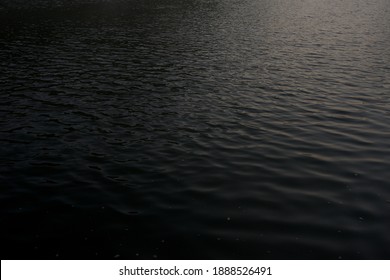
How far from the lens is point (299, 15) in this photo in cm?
8675

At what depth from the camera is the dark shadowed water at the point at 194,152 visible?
1462 cm

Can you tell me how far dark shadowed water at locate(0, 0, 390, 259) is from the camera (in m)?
14.6

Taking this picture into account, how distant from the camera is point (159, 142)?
22812 mm

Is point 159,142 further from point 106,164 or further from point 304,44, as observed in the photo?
point 304,44

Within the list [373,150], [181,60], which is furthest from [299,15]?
[373,150]

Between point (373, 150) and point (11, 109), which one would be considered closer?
point (373, 150)

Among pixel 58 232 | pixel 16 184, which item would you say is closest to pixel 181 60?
pixel 16 184

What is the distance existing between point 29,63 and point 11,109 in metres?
15.7

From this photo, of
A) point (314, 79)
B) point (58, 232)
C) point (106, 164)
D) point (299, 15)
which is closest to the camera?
point (58, 232)

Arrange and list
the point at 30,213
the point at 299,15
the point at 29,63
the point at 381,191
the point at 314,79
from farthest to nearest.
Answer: the point at 299,15 < the point at 29,63 < the point at 314,79 < the point at 381,191 < the point at 30,213

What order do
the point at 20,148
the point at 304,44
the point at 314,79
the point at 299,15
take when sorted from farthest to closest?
the point at 299,15
the point at 304,44
the point at 314,79
the point at 20,148

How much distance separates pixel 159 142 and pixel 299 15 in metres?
73.8

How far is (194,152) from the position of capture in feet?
70.8

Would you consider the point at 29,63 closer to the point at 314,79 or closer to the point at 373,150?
the point at 314,79
